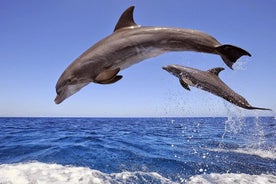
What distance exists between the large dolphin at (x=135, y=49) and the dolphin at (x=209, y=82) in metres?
1.36

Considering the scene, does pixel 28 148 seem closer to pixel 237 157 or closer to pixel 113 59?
pixel 237 157

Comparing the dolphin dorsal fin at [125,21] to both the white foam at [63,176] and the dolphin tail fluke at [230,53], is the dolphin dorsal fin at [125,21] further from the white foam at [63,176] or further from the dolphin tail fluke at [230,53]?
the white foam at [63,176]

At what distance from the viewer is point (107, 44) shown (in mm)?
3793

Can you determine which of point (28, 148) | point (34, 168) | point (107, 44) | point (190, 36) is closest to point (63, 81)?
point (107, 44)

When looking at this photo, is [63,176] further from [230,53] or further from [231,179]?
[230,53]

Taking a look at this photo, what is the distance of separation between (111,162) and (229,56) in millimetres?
10053

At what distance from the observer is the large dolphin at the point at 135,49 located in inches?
146

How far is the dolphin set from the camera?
516cm

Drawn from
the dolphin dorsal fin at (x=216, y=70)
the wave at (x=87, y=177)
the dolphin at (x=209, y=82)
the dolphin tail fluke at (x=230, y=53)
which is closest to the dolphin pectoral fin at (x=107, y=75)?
the dolphin tail fluke at (x=230, y=53)

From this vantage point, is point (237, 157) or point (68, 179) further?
point (237, 157)

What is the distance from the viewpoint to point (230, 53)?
146 inches

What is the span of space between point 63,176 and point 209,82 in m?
6.26

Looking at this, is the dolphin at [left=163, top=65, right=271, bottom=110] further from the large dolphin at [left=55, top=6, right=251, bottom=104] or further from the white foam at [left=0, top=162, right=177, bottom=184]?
the white foam at [left=0, top=162, right=177, bottom=184]

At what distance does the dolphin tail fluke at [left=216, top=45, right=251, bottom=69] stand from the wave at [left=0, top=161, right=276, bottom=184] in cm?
661
